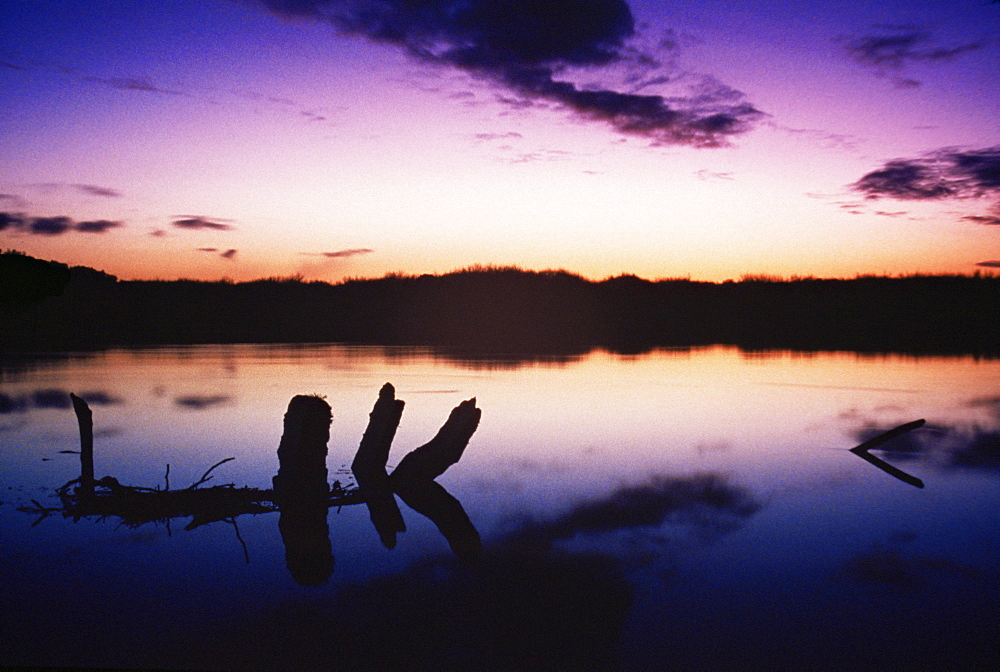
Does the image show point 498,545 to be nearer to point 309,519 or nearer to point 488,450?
point 309,519

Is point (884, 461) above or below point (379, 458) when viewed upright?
below

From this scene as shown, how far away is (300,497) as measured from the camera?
443 inches

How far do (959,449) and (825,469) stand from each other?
210 inches

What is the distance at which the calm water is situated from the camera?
22.3ft

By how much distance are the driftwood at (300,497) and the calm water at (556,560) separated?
273mm

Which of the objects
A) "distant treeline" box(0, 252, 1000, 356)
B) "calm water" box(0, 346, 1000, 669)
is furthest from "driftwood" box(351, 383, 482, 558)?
"distant treeline" box(0, 252, 1000, 356)

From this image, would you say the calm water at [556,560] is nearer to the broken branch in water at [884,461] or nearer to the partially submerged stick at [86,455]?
the broken branch in water at [884,461]

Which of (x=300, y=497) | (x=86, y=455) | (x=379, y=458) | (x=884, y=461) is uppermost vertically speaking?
(x=86, y=455)

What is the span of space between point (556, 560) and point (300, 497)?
4213mm

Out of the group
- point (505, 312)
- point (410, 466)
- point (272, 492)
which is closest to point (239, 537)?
point (272, 492)

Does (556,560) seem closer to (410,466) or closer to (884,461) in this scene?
(410,466)

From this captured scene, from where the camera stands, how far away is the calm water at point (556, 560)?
6.80 m

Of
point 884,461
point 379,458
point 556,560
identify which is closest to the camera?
point 556,560

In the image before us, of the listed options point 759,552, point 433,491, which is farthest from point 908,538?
point 433,491
